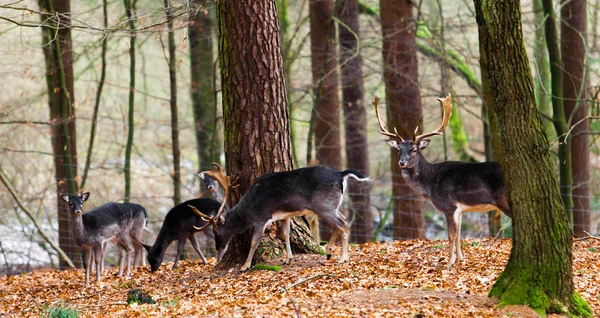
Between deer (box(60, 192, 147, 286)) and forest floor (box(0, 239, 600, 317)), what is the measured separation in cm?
46

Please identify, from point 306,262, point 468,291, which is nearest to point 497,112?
point 468,291

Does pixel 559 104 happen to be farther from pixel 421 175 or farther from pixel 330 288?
pixel 330 288

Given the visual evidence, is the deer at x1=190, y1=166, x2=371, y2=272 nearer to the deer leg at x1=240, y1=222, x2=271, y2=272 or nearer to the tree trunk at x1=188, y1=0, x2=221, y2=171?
the deer leg at x1=240, y1=222, x2=271, y2=272

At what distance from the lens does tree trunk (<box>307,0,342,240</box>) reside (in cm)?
1861

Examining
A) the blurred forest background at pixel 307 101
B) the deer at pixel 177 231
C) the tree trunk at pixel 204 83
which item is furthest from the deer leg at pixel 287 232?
the tree trunk at pixel 204 83

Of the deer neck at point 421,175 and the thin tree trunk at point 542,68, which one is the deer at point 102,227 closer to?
the deer neck at point 421,175

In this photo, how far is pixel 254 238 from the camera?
1051 centimetres

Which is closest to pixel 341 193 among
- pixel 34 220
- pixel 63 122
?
pixel 34 220

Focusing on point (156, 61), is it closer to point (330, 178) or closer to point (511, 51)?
point (330, 178)

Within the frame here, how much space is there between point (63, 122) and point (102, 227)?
4.35 m

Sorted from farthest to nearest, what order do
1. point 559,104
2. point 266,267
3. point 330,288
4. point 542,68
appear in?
point 542,68 → point 559,104 → point 266,267 → point 330,288

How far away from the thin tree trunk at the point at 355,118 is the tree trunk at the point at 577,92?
206 inches

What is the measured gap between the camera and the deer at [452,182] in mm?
10070

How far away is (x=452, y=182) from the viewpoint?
1038 centimetres
